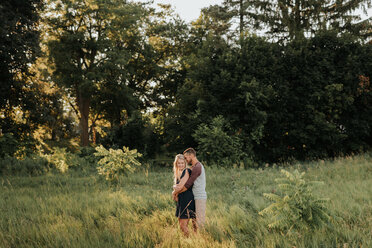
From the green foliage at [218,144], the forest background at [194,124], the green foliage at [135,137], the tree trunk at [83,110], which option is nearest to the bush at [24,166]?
the forest background at [194,124]

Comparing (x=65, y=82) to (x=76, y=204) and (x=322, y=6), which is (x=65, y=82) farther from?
(x=322, y=6)

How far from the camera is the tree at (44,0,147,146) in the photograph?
22.2m

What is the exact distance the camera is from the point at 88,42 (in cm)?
2302

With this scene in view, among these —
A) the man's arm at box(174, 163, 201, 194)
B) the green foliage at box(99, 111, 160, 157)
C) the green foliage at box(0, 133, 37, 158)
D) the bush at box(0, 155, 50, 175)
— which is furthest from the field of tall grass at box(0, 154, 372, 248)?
the green foliage at box(99, 111, 160, 157)

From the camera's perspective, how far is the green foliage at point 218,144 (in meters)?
13.8

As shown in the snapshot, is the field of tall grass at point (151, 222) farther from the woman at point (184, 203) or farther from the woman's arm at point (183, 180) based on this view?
the woman's arm at point (183, 180)

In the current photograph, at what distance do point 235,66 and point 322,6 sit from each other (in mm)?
11391

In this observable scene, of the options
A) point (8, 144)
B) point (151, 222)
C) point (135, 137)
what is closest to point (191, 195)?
point (151, 222)

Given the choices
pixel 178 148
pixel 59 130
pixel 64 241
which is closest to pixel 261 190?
pixel 64 241

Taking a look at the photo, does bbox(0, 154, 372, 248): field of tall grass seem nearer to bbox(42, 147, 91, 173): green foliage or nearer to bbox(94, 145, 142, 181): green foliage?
bbox(94, 145, 142, 181): green foliage

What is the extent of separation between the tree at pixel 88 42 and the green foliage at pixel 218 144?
11.6 m

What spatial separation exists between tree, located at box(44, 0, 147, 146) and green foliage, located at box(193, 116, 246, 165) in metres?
11.6

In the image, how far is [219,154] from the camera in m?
13.8

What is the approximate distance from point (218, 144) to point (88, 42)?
52.2 ft
